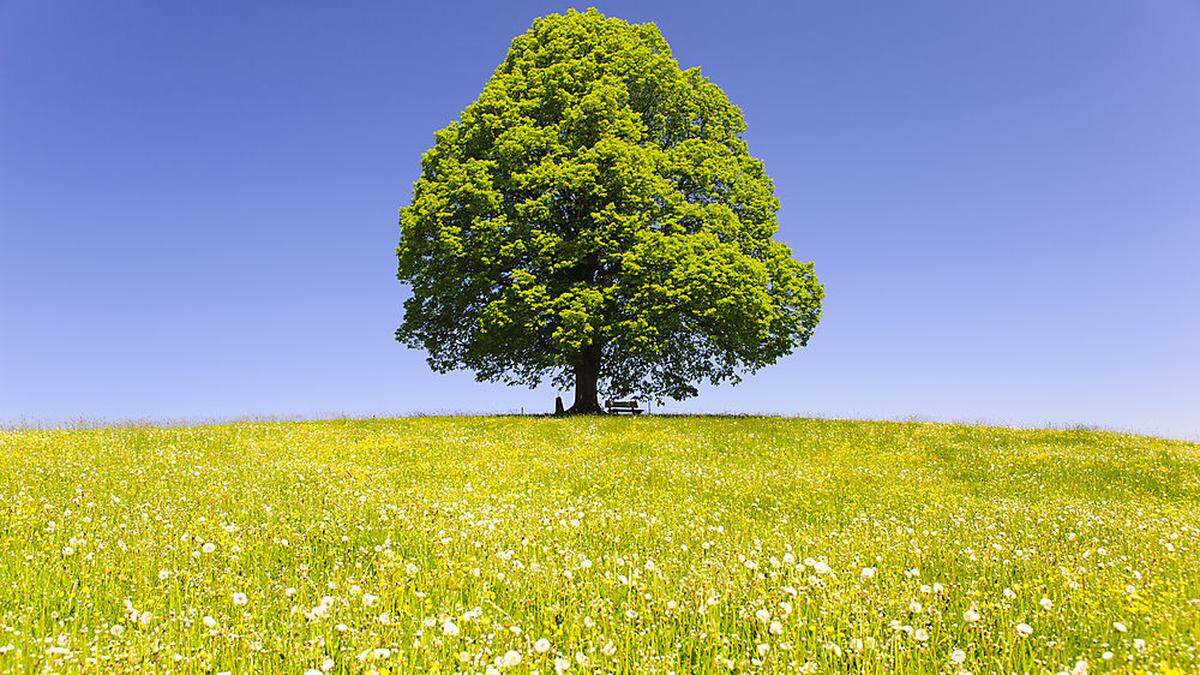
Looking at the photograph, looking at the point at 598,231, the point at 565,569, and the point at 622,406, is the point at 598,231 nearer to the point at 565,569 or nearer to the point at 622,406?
the point at 622,406

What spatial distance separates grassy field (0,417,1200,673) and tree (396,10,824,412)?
1287cm

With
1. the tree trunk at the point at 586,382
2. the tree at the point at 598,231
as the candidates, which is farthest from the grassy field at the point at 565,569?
the tree trunk at the point at 586,382

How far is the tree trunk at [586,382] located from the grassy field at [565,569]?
15221 mm

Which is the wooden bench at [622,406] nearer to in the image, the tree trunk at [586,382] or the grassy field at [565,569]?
the tree trunk at [586,382]

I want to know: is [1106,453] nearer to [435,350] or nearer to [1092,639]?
[1092,639]

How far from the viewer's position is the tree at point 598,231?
95.4ft

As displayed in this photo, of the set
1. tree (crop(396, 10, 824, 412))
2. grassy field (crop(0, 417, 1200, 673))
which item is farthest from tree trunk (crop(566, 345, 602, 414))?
grassy field (crop(0, 417, 1200, 673))

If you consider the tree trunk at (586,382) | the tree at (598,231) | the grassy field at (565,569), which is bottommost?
the grassy field at (565,569)

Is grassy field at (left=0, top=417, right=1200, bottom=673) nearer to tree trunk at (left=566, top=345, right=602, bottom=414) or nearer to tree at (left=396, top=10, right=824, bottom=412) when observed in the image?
tree at (left=396, top=10, right=824, bottom=412)

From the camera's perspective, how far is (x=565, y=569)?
7062 millimetres

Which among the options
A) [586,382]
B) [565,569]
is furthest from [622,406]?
[565,569]

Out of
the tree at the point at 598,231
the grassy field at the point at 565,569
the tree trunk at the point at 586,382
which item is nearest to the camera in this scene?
the grassy field at the point at 565,569

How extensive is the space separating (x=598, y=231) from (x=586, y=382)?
6978 mm

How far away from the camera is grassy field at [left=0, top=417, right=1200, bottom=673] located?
5316 mm
